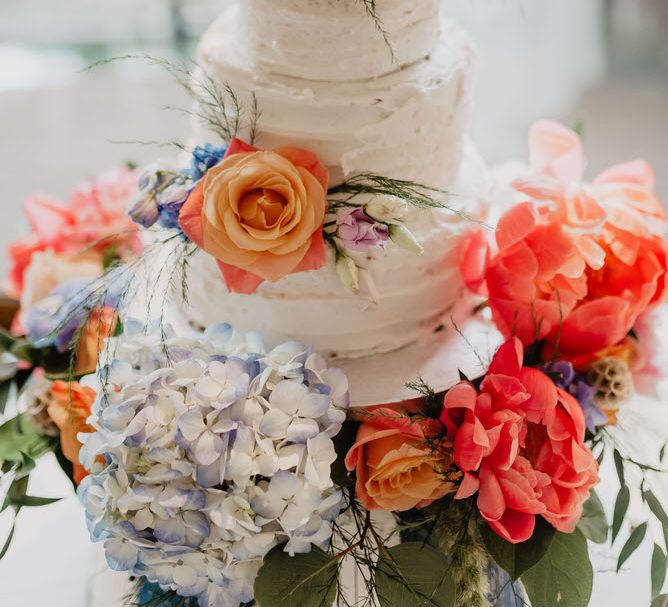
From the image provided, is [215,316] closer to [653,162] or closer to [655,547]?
[655,547]

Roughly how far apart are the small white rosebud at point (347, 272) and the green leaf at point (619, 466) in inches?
13.5

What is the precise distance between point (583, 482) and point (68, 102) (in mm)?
1715

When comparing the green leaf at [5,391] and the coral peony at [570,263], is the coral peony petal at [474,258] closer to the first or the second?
the coral peony at [570,263]

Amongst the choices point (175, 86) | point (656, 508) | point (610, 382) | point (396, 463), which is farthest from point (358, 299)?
point (175, 86)

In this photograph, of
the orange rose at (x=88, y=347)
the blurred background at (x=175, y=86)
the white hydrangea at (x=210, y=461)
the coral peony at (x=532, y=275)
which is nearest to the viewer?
the white hydrangea at (x=210, y=461)

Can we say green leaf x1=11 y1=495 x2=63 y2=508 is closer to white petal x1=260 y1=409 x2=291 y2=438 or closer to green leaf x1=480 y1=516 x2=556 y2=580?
white petal x1=260 y1=409 x2=291 y2=438

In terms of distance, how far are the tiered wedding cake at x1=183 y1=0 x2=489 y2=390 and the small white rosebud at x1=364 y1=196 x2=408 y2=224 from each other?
0.07 meters

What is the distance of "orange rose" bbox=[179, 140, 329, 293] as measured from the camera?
80cm

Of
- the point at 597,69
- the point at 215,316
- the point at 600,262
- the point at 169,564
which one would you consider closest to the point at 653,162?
the point at 597,69

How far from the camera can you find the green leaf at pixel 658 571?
2.99 ft

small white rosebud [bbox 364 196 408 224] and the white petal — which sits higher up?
small white rosebud [bbox 364 196 408 224]

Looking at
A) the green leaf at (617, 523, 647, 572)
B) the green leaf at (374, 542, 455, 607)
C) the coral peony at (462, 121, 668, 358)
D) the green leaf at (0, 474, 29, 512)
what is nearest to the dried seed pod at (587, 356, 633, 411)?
the coral peony at (462, 121, 668, 358)

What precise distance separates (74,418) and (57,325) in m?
0.10

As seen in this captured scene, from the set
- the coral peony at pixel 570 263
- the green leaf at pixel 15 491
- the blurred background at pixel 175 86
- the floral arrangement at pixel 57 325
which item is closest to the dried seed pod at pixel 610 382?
the coral peony at pixel 570 263
